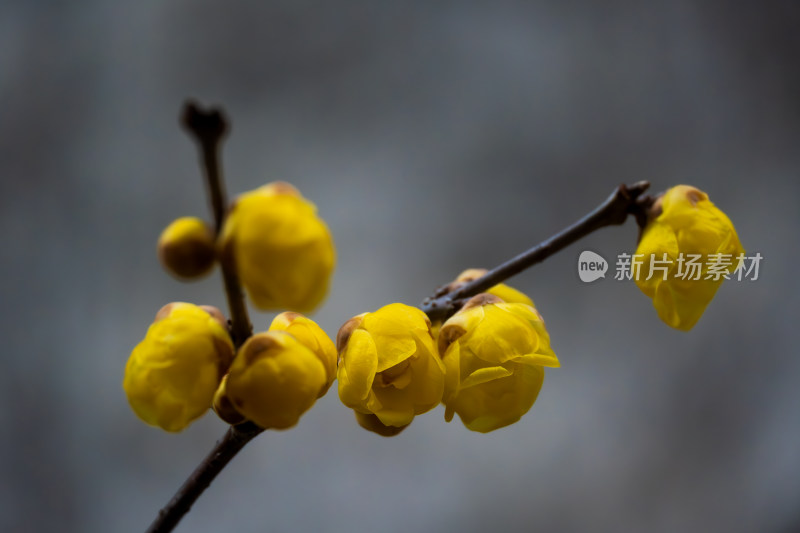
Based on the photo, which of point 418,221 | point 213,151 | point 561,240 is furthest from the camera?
point 418,221

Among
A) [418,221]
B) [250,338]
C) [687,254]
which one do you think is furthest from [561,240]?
[418,221]

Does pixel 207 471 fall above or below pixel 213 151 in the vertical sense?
below

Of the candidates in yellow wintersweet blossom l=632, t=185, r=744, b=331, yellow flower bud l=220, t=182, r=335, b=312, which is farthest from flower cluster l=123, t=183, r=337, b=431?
yellow wintersweet blossom l=632, t=185, r=744, b=331

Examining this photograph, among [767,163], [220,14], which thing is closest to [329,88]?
[220,14]

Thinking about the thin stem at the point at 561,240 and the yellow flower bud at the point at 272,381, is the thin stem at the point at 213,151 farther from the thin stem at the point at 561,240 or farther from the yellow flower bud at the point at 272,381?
the thin stem at the point at 561,240

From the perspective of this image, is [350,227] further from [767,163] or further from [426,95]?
[767,163]

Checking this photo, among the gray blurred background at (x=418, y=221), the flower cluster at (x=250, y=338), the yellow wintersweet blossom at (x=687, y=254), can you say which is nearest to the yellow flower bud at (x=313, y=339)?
the flower cluster at (x=250, y=338)

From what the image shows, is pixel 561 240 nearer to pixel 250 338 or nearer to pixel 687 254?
pixel 687 254
